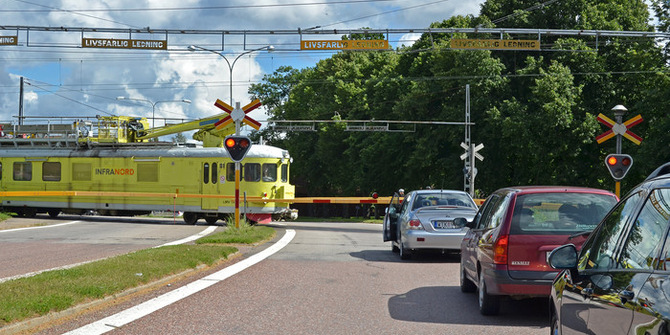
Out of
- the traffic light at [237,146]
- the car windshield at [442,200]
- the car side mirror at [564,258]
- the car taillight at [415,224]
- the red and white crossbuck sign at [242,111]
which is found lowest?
the car taillight at [415,224]

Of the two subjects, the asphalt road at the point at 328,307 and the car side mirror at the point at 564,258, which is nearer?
the car side mirror at the point at 564,258

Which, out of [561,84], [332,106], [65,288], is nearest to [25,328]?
[65,288]

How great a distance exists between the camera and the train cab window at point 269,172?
31719mm

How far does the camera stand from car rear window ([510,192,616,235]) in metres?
8.23

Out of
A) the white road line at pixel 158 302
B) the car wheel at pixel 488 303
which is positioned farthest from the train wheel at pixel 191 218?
the car wheel at pixel 488 303

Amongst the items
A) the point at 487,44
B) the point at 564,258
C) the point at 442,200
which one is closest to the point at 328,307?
the point at 564,258

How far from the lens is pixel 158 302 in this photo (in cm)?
882

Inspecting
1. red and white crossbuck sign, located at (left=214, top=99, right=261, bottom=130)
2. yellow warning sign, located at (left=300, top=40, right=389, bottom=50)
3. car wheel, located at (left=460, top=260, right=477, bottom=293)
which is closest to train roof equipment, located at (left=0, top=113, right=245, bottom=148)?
yellow warning sign, located at (left=300, top=40, right=389, bottom=50)

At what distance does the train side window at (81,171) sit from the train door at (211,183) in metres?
5.82

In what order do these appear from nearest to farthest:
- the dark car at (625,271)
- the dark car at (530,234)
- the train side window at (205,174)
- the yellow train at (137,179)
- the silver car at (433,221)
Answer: the dark car at (625,271) < the dark car at (530,234) < the silver car at (433,221) < the yellow train at (137,179) < the train side window at (205,174)

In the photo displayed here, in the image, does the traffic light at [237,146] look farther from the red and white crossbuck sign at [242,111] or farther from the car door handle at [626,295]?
the car door handle at [626,295]

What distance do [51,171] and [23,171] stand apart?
168cm

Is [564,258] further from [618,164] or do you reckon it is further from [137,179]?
[137,179]

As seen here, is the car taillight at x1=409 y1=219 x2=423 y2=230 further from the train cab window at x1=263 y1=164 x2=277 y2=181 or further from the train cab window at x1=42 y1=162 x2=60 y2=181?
the train cab window at x1=42 y1=162 x2=60 y2=181
